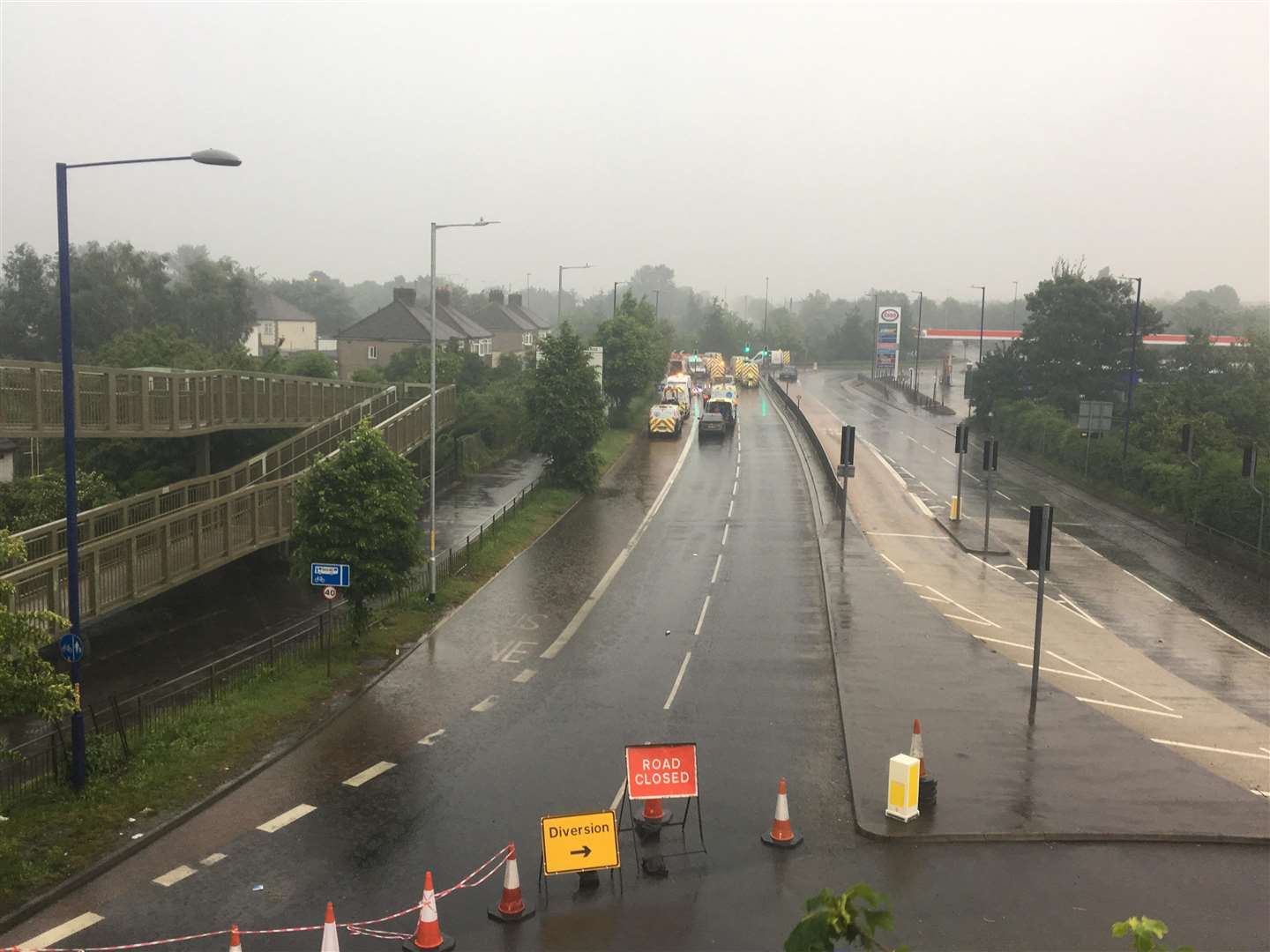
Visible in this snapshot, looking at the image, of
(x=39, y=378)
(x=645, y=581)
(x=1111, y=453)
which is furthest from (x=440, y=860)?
(x=1111, y=453)

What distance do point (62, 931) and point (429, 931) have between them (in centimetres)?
374

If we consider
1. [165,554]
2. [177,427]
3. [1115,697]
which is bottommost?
[1115,697]

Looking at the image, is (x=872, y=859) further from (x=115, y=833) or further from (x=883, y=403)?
(x=883, y=403)

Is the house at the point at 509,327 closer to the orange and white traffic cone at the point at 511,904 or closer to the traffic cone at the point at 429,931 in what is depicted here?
the orange and white traffic cone at the point at 511,904

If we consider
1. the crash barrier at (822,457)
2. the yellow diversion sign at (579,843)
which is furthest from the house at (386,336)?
the yellow diversion sign at (579,843)

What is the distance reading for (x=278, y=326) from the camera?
104625 mm

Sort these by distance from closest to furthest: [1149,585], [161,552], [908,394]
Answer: [161,552] → [1149,585] → [908,394]

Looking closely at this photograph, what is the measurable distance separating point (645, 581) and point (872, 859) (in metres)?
16.1

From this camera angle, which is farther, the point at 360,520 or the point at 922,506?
the point at 922,506

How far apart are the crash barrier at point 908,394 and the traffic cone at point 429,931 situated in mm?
68610

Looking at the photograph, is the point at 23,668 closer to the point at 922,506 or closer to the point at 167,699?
the point at 167,699

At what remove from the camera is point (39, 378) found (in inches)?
826

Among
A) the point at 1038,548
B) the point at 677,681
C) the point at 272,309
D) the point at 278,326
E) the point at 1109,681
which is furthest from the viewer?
the point at 272,309

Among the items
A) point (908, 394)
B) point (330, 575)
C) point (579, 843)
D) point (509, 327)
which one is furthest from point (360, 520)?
point (509, 327)
